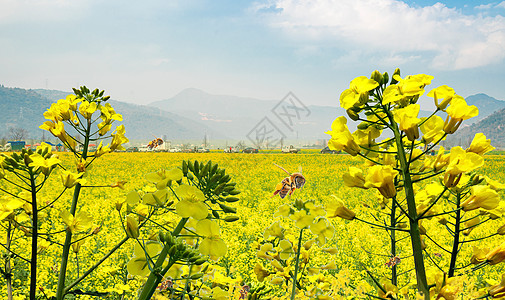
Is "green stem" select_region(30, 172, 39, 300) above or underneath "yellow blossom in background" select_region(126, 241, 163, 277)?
underneath

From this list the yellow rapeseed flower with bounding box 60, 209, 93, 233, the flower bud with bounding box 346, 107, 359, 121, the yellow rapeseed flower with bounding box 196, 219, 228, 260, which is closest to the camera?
the yellow rapeseed flower with bounding box 196, 219, 228, 260

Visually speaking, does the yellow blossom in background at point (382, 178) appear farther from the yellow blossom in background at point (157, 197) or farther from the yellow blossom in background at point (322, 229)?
the yellow blossom in background at point (157, 197)

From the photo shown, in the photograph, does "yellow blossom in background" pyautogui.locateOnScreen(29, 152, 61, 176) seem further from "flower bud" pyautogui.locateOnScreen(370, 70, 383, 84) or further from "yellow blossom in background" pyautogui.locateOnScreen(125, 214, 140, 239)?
"flower bud" pyautogui.locateOnScreen(370, 70, 383, 84)

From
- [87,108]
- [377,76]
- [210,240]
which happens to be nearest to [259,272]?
[210,240]

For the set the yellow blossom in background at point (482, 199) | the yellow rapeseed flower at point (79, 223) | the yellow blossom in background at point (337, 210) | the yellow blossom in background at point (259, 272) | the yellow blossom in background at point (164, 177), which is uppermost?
the yellow blossom in background at point (482, 199)

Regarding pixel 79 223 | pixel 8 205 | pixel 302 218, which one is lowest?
pixel 79 223

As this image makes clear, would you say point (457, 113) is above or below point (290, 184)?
above

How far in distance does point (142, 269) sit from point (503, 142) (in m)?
253

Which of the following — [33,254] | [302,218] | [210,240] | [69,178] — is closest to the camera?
[210,240]

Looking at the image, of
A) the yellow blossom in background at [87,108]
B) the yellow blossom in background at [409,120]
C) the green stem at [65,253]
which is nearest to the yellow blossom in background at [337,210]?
the yellow blossom in background at [409,120]

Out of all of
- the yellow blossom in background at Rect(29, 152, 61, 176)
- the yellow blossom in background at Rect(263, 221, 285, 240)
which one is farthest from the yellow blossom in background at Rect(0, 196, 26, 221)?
the yellow blossom in background at Rect(263, 221, 285, 240)

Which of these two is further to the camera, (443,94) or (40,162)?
(40,162)

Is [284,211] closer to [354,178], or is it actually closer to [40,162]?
[354,178]

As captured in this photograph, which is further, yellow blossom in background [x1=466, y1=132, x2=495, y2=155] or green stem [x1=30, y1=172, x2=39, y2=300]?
green stem [x1=30, y1=172, x2=39, y2=300]
